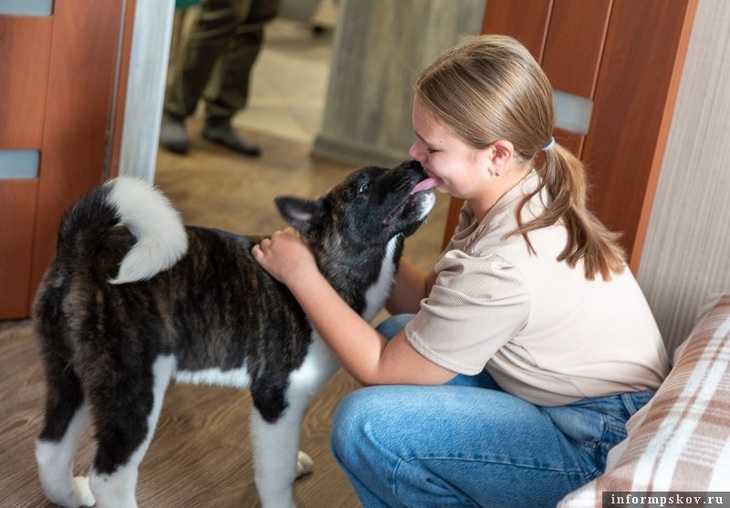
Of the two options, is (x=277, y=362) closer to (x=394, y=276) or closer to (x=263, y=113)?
(x=394, y=276)

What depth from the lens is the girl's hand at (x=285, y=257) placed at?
6.18 feet

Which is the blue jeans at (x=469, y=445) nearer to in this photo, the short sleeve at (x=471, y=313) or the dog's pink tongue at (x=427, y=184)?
the short sleeve at (x=471, y=313)

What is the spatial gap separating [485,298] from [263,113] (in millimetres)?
4029

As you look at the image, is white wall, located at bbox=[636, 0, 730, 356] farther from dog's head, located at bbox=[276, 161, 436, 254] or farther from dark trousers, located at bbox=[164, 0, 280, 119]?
dark trousers, located at bbox=[164, 0, 280, 119]

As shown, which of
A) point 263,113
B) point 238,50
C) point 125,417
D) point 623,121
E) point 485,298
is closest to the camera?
point 485,298

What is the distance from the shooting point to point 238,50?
15.1 ft

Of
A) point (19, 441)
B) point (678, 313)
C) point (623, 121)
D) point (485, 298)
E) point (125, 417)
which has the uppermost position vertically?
point (623, 121)

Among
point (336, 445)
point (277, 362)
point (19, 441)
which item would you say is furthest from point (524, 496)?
point (19, 441)

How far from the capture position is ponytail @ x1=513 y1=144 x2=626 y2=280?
1.78 metres

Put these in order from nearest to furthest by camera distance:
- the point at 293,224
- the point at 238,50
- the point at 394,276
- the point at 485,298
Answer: the point at 485,298 < the point at 293,224 < the point at 394,276 < the point at 238,50

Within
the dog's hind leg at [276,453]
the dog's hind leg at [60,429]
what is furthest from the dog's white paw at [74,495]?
the dog's hind leg at [276,453]

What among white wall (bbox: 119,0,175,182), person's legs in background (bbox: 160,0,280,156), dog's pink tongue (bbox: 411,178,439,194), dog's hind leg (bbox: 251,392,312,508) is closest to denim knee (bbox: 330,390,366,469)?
dog's hind leg (bbox: 251,392,312,508)

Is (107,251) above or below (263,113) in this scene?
above

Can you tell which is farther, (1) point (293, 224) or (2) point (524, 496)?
(1) point (293, 224)
